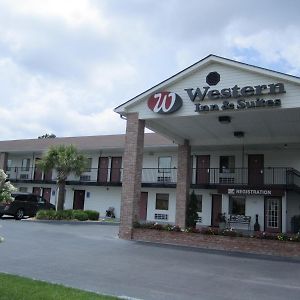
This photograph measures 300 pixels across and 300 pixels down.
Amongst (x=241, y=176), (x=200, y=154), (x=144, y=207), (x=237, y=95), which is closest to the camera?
(x=237, y=95)

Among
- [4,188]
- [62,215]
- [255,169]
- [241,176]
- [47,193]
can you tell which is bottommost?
[62,215]

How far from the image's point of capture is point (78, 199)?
36562 mm

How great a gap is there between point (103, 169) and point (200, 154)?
8.94m

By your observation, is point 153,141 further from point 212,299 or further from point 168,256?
point 212,299

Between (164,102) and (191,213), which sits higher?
(164,102)

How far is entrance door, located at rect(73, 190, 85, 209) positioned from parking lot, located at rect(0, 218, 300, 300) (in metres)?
20.7

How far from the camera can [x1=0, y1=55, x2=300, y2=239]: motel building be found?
16203mm

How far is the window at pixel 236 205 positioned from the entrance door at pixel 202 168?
9.20 feet

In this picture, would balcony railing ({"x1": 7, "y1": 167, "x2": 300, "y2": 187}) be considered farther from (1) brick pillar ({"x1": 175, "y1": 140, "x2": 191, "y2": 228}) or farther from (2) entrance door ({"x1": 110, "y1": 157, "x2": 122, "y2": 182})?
(1) brick pillar ({"x1": 175, "y1": 140, "x2": 191, "y2": 228})

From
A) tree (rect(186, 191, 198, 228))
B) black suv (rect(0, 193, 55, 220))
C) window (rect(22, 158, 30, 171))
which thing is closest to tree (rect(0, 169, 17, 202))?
tree (rect(186, 191, 198, 228))

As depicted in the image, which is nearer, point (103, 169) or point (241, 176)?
point (241, 176)

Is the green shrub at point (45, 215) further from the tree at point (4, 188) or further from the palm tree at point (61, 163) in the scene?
the tree at point (4, 188)

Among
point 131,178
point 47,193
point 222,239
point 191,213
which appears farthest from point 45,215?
point 222,239

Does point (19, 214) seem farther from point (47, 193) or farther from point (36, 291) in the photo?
point (36, 291)
